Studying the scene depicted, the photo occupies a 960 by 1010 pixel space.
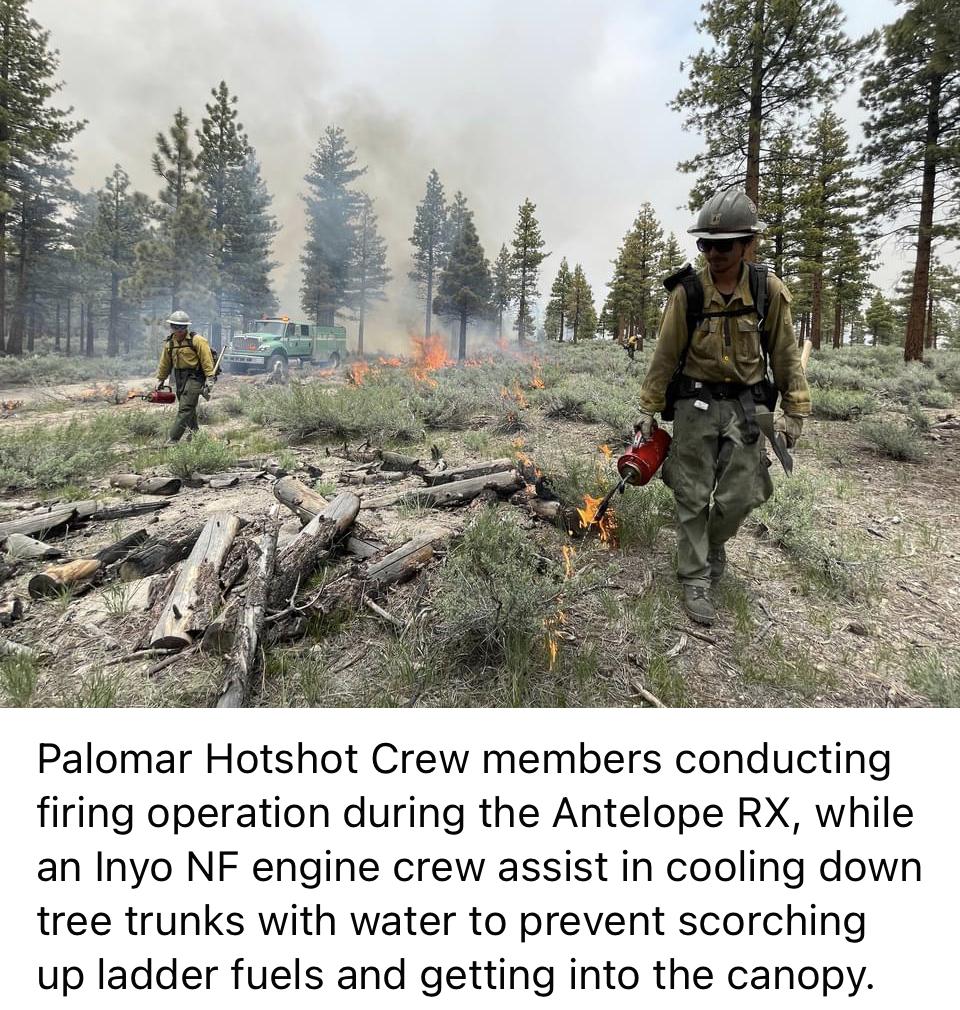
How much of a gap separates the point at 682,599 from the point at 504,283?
164ft

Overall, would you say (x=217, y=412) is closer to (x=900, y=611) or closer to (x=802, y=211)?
(x=900, y=611)

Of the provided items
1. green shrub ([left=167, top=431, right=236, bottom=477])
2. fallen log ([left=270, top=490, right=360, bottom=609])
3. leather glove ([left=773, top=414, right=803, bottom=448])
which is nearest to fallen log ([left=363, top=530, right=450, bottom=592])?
fallen log ([left=270, top=490, right=360, bottom=609])

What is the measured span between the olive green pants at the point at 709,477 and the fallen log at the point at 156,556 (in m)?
3.58

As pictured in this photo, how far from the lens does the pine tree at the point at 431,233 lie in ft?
159

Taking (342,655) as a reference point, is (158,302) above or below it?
above

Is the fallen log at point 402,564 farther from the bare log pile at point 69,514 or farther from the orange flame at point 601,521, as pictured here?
the bare log pile at point 69,514

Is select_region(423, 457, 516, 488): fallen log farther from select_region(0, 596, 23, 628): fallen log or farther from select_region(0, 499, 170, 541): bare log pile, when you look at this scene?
select_region(0, 596, 23, 628): fallen log

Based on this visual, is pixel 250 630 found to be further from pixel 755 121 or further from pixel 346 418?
pixel 755 121

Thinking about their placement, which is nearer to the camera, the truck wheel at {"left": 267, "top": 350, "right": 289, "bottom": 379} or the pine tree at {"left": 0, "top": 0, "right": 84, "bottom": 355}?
the pine tree at {"left": 0, "top": 0, "right": 84, "bottom": 355}

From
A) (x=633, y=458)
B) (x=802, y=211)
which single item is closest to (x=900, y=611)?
(x=633, y=458)

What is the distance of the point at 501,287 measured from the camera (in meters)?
48.0

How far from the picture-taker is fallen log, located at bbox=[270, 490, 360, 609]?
307 centimetres

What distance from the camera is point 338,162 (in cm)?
4084

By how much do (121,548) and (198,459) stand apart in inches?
95.8
